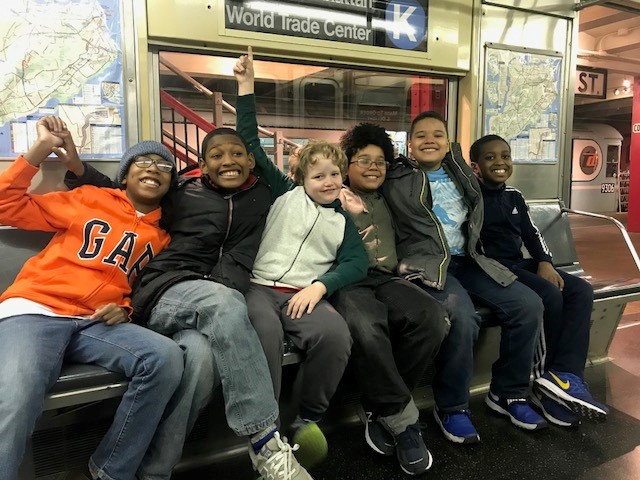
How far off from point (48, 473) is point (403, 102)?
3.25 meters

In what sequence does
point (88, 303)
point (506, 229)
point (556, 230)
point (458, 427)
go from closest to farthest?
point (88, 303)
point (458, 427)
point (506, 229)
point (556, 230)

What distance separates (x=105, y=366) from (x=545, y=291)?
6.65 feet

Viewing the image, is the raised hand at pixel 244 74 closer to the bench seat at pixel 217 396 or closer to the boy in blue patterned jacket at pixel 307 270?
the boy in blue patterned jacket at pixel 307 270

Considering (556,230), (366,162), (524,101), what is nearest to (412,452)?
(366,162)

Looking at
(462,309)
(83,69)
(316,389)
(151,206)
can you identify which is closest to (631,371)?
(462,309)

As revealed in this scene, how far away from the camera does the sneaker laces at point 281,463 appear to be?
1.62 meters

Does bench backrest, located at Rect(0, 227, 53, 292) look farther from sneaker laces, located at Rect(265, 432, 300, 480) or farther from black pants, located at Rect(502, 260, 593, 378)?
black pants, located at Rect(502, 260, 593, 378)

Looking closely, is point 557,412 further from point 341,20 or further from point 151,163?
point 341,20

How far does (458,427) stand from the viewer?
2168 millimetres

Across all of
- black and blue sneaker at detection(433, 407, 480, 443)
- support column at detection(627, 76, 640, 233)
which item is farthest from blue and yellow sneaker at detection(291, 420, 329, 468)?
support column at detection(627, 76, 640, 233)

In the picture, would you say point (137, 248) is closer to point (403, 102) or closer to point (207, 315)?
point (207, 315)

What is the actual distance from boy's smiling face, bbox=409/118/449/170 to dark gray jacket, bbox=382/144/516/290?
0.33 ft

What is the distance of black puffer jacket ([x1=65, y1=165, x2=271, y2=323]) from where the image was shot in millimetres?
1876

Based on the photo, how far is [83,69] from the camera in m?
2.29
